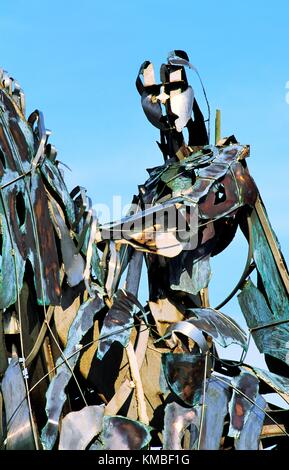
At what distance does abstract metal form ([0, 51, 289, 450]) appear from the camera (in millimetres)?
10445

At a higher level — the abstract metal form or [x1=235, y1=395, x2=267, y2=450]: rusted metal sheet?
the abstract metal form

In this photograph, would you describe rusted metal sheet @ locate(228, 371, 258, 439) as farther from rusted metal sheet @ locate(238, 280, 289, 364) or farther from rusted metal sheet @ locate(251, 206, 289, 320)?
rusted metal sheet @ locate(251, 206, 289, 320)

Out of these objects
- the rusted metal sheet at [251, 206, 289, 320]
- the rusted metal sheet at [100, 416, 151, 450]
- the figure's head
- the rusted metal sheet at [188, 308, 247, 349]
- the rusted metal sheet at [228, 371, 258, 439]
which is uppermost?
the figure's head

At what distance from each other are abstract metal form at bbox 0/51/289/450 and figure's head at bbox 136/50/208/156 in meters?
0.30

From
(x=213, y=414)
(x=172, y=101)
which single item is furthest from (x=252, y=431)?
(x=172, y=101)

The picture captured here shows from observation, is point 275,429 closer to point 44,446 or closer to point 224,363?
point 224,363

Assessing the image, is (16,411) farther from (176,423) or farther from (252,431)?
(252,431)

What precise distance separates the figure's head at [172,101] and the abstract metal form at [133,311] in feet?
0.99

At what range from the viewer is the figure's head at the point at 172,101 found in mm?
12234

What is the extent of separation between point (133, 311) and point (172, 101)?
2097 mm

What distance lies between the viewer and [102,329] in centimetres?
1078

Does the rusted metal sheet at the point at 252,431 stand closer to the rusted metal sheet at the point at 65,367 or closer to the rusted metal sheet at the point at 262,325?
the rusted metal sheet at the point at 262,325

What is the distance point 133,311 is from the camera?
35.8 feet

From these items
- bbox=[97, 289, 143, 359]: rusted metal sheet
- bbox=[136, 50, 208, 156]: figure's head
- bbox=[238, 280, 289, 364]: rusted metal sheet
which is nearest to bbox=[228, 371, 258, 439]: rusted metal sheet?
bbox=[238, 280, 289, 364]: rusted metal sheet
